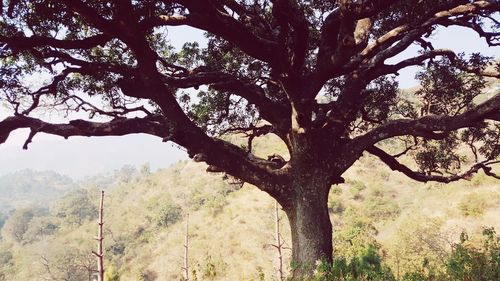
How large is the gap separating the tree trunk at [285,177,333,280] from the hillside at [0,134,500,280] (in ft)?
16.2

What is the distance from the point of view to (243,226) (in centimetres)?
7312

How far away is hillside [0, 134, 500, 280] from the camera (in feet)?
113

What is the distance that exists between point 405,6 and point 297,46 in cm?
421

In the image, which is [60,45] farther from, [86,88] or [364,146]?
[364,146]

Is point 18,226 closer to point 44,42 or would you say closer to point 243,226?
point 243,226

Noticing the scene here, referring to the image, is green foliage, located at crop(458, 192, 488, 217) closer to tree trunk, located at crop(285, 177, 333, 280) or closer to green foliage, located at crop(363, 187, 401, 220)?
green foliage, located at crop(363, 187, 401, 220)

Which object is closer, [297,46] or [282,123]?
[297,46]

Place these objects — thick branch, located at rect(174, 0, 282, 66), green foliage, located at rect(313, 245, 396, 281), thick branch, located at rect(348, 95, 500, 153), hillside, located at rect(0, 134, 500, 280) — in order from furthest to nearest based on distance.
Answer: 1. hillside, located at rect(0, 134, 500, 280)
2. thick branch, located at rect(348, 95, 500, 153)
3. thick branch, located at rect(174, 0, 282, 66)
4. green foliage, located at rect(313, 245, 396, 281)

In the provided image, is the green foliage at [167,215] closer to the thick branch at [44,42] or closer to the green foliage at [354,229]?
the green foliage at [354,229]

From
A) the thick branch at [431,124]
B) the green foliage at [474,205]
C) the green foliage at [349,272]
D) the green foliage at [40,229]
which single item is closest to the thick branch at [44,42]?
the green foliage at [349,272]

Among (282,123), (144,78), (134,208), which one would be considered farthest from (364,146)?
(134,208)

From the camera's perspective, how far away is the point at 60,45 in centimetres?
702

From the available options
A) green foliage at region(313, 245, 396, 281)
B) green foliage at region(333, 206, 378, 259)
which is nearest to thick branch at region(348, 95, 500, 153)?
green foliage at region(313, 245, 396, 281)

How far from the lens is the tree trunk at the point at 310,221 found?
331 inches
